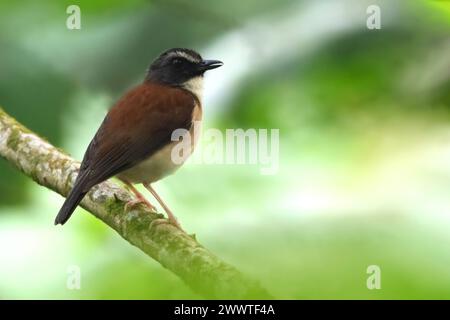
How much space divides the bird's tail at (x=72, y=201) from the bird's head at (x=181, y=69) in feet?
3.20

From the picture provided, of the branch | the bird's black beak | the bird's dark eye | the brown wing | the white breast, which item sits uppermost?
the bird's dark eye

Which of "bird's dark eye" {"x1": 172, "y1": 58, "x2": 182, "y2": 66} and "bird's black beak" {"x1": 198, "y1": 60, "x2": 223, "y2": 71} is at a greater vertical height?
"bird's dark eye" {"x1": 172, "y1": 58, "x2": 182, "y2": 66}

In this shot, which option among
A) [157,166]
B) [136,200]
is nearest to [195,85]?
[157,166]

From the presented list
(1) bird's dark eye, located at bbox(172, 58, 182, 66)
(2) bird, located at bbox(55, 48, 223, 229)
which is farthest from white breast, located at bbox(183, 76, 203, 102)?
(1) bird's dark eye, located at bbox(172, 58, 182, 66)

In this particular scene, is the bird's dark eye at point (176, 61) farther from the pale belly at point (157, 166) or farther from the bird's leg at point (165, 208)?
the bird's leg at point (165, 208)

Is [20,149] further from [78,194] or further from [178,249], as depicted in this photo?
[178,249]

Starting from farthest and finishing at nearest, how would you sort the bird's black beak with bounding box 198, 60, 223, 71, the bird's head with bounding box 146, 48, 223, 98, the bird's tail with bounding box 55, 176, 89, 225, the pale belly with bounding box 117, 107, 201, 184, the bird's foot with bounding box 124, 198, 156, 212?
the bird's head with bounding box 146, 48, 223, 98 → the bird's black beak with bounding box 198, 60, 223, 71 → the pale belly with bounding box 117, 107, 201, 184 → the bird's foot with bounding box 124, 198, 156, 212 → the bird's tail with bounding box 55, 176, 89, 225

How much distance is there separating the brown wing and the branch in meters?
0.16

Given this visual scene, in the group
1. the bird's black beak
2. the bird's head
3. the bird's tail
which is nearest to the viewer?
the bird's tail

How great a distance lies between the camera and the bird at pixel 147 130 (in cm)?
A: 282

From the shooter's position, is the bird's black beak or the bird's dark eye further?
the bird's dark eye

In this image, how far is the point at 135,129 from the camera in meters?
3.01

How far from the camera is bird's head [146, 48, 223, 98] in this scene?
341 cm

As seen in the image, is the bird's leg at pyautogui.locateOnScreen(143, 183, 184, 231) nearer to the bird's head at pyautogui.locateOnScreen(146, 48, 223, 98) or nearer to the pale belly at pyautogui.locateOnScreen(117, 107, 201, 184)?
the pale belly at pyautogui.locateOnScreen(117, 107, 201, 184)
